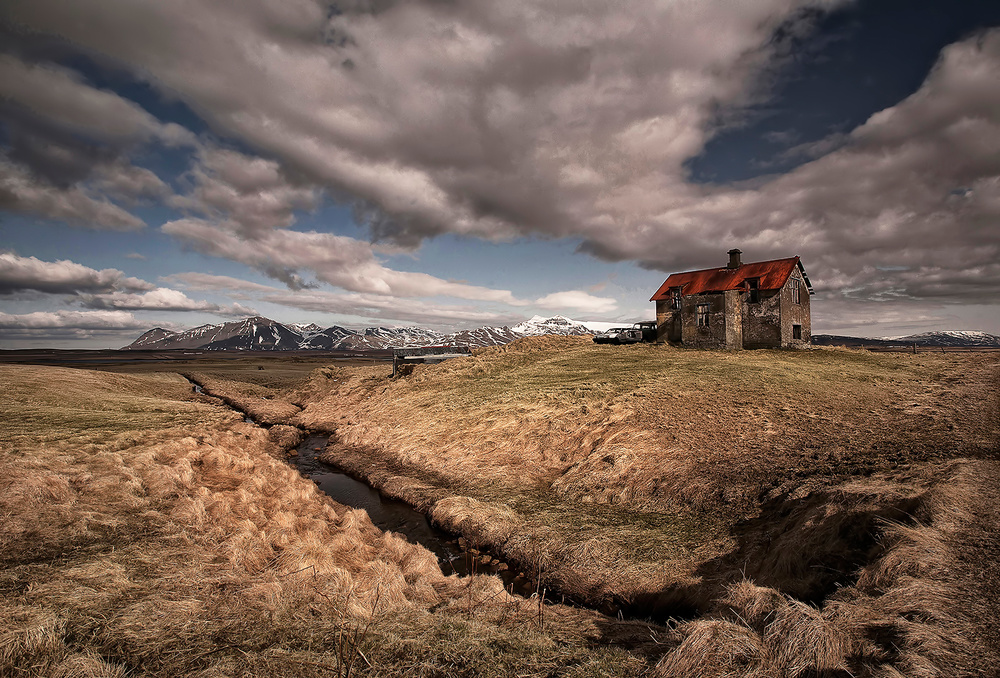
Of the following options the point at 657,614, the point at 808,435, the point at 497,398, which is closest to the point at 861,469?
the point at 808,435

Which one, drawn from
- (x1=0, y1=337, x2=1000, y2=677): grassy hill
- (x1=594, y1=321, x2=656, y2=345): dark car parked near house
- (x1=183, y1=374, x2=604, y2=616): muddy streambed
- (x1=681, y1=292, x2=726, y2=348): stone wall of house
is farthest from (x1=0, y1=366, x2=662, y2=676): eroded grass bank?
(x1=681, y1=292, x2=726, y2=348): stone wall of house

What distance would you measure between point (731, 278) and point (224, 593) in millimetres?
49254

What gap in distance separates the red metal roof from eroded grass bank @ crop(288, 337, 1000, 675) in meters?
15.8

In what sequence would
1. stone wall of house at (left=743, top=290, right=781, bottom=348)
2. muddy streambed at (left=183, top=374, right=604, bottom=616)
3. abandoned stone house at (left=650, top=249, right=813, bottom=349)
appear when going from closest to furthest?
→ muddy streambed at (left=183, top=374, right=604, bottom=616) → abandoned stone house at (left=650, top=249, right=813, bottom=349) → stone wall of house at (left=743, top=290, right=781, bottom=348)

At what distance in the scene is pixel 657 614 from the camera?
8.58 m

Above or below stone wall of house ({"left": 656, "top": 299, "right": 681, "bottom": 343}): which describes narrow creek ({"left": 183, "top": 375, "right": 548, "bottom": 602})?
below

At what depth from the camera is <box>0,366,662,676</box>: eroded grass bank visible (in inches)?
188

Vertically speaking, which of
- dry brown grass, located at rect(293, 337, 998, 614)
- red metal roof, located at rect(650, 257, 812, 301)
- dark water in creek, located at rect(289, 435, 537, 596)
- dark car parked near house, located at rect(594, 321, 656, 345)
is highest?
red metal roof, located at rect(650, 257, 812, 301)

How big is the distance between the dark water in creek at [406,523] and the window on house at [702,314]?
3544cm

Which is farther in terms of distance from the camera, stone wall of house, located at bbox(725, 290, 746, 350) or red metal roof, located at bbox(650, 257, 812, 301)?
red metal roof, located at bbox(650, 257, 812, 301)

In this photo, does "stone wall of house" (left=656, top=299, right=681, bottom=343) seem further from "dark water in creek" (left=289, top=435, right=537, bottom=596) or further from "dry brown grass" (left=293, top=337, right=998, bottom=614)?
"dark water in creek" (left=289, top=435, right=537, bottom=596)

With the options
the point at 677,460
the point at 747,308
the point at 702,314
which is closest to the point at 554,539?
the point at 677,460

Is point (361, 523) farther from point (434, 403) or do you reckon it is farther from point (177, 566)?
point (434, 403)

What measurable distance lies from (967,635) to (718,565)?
4862mm
